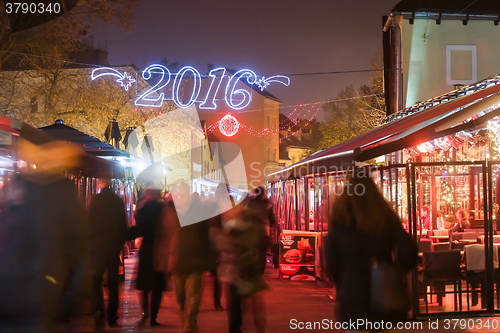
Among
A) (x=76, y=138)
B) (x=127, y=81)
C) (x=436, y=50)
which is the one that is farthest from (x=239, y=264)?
(x=436, y=50)

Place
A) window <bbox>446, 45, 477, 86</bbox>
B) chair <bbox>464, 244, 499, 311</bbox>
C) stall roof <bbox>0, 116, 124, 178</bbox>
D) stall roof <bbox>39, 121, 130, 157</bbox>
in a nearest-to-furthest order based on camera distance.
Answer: stall roof <bbox>0, 116, 124, 178</bbox> < chair <bbox>464, 244, 499, 311</bbox> < stall roof <bbox>39, 121, 130, 157</bbox> < window <bbox>446, 45, 477, 86</bbox>

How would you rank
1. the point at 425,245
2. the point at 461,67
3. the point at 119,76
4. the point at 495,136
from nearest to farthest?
the point at 425,245
the point at 495,136
the point at 119,76
the point at 461,67

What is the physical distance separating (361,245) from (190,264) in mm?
2968

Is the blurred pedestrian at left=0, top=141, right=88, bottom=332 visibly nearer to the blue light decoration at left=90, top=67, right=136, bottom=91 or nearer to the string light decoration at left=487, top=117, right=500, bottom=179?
the string light decoration at left=487, top=117, right=500, bottom=179

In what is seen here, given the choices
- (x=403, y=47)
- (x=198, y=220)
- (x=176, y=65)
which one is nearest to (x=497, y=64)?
(x=403, y=47)

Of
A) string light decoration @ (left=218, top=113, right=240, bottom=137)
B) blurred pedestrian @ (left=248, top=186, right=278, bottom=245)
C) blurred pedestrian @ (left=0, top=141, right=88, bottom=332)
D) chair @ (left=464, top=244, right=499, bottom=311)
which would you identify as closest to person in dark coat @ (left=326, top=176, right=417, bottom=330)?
blurred pedestrian @ (left=0, top=141, right=88, bottom=332)

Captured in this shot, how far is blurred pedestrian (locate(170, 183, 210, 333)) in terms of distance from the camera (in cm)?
599

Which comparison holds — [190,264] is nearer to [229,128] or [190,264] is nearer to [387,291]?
[387,291]

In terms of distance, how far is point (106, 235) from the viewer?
645 centimetres

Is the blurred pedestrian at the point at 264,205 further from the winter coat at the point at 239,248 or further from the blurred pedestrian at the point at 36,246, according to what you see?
the blurred pedestrian at the point at 36,246

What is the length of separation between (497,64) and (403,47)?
144 inches

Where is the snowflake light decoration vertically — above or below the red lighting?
above

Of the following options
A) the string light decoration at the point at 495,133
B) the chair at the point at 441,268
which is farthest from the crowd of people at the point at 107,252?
the string light decoration at the point at 495,133

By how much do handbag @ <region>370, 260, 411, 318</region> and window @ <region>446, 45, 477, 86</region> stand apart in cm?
1669
